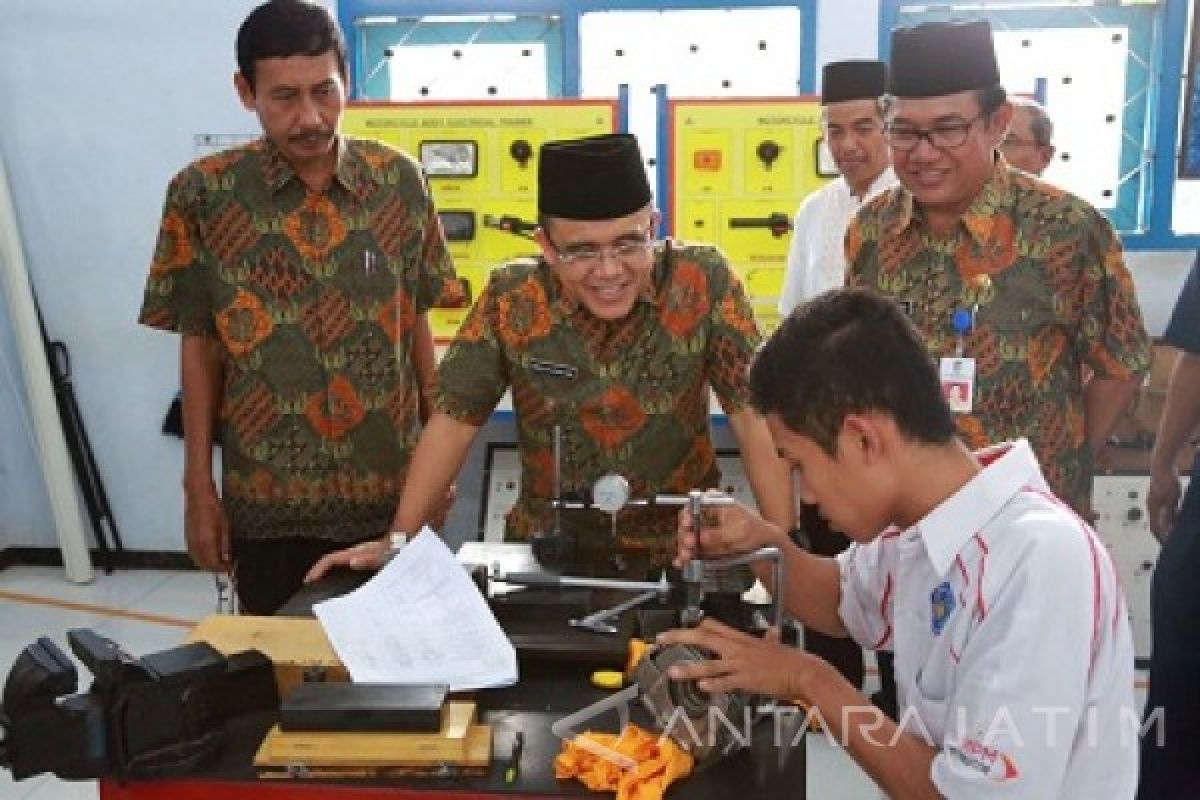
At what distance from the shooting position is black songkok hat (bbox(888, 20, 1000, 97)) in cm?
200

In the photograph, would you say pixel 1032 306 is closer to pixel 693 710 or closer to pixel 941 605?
pixel 941 605

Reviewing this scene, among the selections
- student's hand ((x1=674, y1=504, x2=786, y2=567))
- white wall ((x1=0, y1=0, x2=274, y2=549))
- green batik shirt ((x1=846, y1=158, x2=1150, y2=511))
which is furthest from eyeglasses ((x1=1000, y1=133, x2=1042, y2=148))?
white wall ((x1=0, y1=0, x2=274, y2=549))

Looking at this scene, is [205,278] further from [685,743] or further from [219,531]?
[685,743]

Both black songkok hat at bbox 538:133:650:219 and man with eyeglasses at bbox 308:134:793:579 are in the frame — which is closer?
black songkok hat at bbox 538:133:650:219

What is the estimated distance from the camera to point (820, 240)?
3084 millimetres

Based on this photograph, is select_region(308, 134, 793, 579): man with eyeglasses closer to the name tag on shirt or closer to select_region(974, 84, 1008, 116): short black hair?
the name tag on shirt

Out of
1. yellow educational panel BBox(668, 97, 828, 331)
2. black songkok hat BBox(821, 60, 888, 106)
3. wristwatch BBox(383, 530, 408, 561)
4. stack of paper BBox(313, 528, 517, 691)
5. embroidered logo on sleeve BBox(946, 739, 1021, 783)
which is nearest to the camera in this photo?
embroidered logo on sleeve BBox(946, 739, 1021, 783)

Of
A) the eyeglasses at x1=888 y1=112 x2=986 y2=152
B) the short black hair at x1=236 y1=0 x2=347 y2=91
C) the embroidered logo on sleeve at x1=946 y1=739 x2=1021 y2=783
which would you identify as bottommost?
the embroidered logo on sleeve at x1=946 y1=739 x2=1021 y2=783

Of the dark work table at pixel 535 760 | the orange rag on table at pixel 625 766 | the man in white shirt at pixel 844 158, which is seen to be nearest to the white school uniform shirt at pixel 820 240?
the man in white shirt at pixel 844 158

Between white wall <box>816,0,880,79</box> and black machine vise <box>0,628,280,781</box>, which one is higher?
white wall <box>816,0,880,79</box>

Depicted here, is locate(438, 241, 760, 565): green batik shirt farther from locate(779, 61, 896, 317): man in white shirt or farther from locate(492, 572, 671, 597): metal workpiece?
locate(779, 61, 896, 317): man in white shirt

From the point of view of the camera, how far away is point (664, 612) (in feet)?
4.77

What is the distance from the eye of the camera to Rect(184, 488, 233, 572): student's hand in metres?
2.15

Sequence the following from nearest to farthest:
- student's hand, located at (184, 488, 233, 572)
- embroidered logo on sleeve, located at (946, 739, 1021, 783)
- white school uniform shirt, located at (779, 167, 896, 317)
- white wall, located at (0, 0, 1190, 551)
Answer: embroidered logo on sleeve, located at (946, 739, 1021, 783) → student's hand, located at (184, 488, 233, 572) → white school uniform shirt, located at (779, 167, 896, 317) → white wall, located at (0, 0, 1190, 551)
